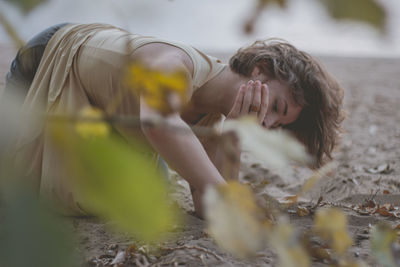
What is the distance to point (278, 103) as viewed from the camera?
5.66ft

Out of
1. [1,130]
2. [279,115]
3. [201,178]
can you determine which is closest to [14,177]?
[1,130]

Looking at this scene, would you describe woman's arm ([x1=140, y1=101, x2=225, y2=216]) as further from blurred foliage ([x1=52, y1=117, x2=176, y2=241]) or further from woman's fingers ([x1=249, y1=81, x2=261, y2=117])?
A: blurred foliage ([x1=52, y1=117, x2=176, y2=241])

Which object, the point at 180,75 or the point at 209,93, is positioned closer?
the point at 180,75

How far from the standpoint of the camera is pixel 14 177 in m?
0.29

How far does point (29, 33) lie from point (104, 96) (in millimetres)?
1243

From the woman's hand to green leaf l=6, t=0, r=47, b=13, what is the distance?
1139 millimetres

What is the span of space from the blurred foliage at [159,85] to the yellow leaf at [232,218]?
3.0 inches

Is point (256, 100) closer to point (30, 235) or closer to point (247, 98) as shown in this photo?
point (247, 98)

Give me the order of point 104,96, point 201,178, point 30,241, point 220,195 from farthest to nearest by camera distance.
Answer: point 104,96 → point 201,178 → point 220,195 → point 30,241

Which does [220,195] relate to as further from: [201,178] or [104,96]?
[104,96]

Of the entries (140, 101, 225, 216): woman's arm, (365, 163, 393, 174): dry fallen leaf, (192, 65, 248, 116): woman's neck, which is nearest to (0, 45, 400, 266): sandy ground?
(365, 163, 393, 174): dry fallen leaf

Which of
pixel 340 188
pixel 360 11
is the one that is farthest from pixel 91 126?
pixel 340 188

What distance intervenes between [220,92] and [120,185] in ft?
5.08

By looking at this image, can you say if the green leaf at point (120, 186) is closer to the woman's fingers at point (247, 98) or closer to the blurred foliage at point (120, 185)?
the blurred foliage at point (120, 185)
